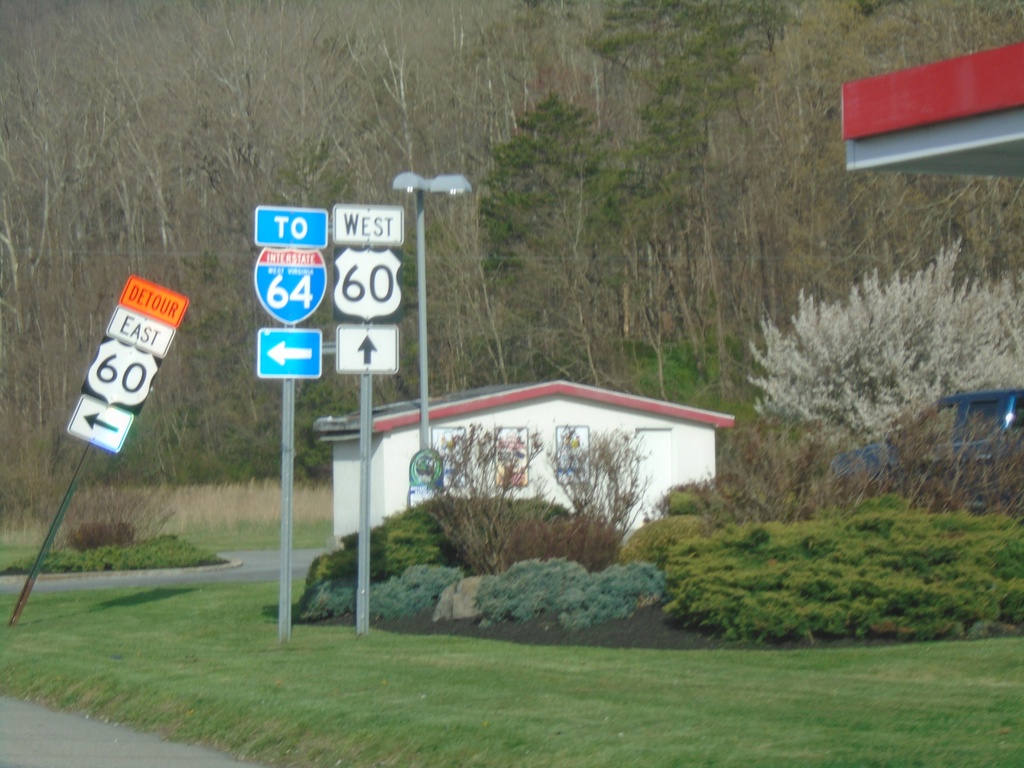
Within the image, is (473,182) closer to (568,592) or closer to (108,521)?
(108,521)

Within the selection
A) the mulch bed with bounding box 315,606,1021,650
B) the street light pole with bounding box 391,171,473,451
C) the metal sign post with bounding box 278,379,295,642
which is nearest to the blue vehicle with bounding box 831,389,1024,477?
the mulch bed with bounding box 315,606,1021,650

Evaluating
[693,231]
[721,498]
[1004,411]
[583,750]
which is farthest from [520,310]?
[583,750]

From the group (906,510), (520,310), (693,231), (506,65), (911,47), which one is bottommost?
(906,510)

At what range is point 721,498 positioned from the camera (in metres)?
13.4

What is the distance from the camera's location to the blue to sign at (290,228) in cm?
1245

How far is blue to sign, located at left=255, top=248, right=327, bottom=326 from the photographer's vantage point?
40.9 feet

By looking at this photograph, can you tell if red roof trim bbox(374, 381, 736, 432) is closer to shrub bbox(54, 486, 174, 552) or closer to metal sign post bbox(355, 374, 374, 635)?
shrub bbox(54, 486, 174, 552)

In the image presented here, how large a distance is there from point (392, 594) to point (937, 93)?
23.8 feet

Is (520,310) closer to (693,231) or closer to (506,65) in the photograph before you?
(693,231)

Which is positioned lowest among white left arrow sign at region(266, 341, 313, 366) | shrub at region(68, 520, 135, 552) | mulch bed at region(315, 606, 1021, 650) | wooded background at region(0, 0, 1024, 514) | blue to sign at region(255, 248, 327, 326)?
mulch bed at region(315, 606, 1021, 650)

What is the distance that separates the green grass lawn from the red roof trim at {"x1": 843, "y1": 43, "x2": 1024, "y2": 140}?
15.6 ft

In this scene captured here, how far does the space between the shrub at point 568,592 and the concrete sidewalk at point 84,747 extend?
14.5 feet

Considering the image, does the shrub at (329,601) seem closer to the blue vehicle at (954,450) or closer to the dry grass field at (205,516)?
the blue vehicle at (954,450)

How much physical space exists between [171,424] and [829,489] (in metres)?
44.0
